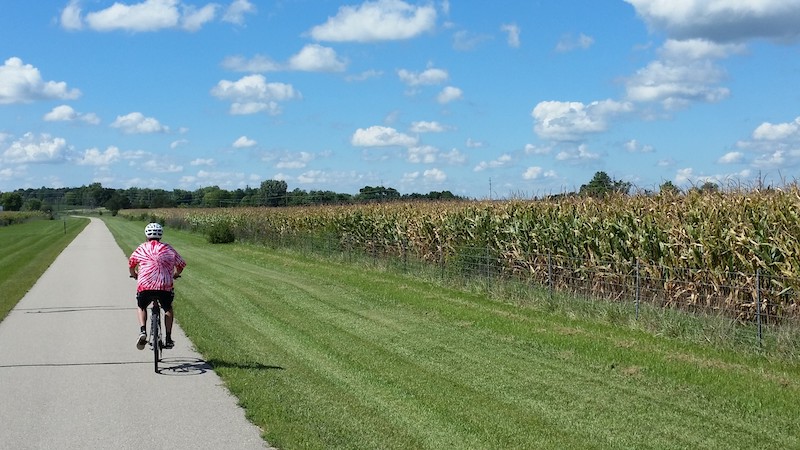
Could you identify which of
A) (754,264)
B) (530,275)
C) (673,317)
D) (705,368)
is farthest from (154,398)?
(530,275)

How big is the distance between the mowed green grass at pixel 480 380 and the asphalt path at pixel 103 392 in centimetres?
38

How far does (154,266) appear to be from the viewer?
32.8ft

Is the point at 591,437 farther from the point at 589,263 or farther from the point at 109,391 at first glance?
the point at 589,263

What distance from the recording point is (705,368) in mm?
9648

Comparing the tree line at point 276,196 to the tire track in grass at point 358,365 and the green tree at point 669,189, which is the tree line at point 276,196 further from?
the tire track in grass at point 358,365

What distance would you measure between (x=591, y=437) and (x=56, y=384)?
606 cm

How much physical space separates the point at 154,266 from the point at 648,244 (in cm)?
933

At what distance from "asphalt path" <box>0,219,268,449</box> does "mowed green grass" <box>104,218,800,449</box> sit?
0.38 m

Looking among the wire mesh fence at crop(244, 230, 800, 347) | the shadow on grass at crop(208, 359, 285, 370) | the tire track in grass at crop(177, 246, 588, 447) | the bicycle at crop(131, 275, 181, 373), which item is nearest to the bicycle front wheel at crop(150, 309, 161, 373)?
the bicycle at crop(131, 275, 181, 373)

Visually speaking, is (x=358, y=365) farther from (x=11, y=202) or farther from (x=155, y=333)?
(x=11, y=202)

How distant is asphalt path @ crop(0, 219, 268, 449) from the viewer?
6.82 metres

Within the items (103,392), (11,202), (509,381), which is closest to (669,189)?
(509,381)

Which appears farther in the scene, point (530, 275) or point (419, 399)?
point (530, 275)

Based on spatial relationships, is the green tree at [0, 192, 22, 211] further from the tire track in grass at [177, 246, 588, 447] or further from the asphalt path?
the tire track in grass at [177, 246, 588, 447]
